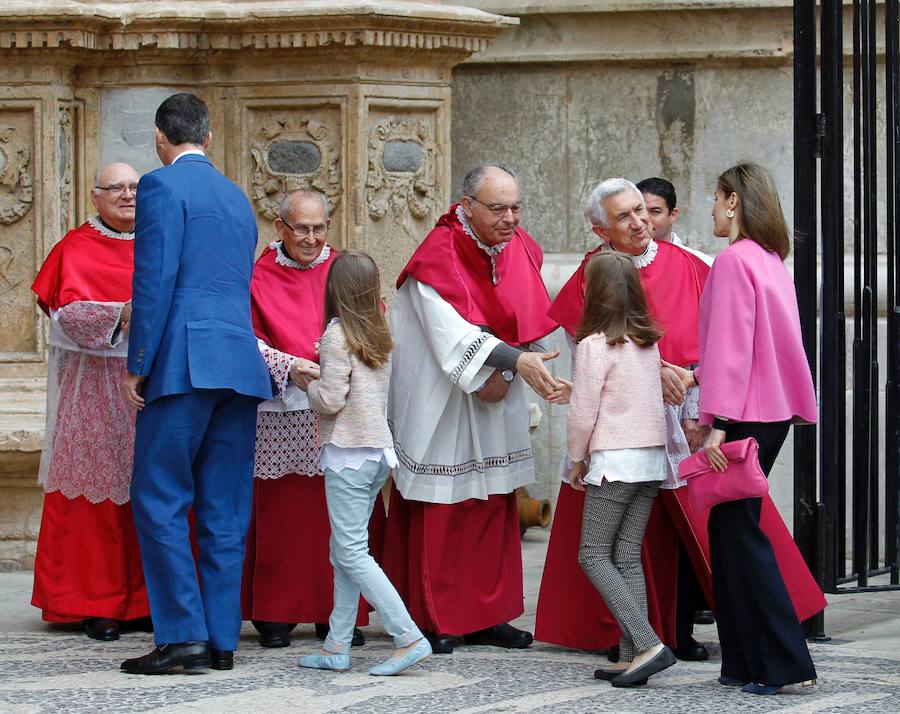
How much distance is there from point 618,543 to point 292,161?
120 inches

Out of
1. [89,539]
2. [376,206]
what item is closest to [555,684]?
[89,539]

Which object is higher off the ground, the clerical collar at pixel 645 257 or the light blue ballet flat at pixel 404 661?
the clerical collar at pixel 645 257

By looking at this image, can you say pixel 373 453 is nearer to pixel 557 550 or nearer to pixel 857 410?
pixel 557 550

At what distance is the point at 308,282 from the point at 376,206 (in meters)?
1.61

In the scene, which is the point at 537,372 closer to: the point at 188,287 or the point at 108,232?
the point at 188,287

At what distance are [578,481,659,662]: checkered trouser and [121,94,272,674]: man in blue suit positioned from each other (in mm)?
1139

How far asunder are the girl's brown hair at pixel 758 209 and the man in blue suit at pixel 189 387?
5.27 ft

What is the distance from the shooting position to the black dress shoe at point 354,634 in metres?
6.75

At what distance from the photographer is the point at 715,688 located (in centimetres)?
596

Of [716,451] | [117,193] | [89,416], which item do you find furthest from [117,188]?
[716,451]

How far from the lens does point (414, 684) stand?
5.98 m

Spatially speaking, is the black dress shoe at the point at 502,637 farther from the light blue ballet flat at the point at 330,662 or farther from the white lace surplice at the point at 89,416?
the white lace surplice at the point at 89,416

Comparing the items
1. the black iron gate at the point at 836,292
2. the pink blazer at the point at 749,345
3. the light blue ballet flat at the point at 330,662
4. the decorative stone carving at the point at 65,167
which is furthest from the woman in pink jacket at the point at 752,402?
the decorative stone carving at the point at 65,167

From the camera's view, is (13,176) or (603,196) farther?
(13,176)
